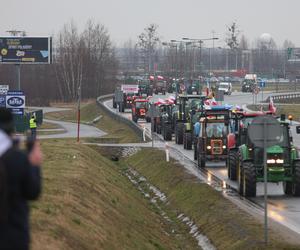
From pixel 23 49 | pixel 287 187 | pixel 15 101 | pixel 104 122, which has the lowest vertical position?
pixel 104 122

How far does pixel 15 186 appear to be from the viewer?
278 inches

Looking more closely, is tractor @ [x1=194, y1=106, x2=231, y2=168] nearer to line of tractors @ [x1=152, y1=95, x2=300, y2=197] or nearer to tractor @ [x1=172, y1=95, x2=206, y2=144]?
line of tractors @ [x1=152, y1=95, x2=300, y2=197]

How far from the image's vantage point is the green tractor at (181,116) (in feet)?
162

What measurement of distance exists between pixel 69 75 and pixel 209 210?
106 m

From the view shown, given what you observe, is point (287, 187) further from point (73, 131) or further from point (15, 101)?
point (73, 131)

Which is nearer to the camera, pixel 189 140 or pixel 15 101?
pixel 15 101


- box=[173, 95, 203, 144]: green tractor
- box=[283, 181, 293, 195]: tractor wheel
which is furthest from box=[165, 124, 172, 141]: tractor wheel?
box=[283, 181, 293, 195]: tractor wheel

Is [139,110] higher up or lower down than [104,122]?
higher up

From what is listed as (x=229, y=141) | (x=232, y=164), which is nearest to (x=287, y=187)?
(x=232, y=164)

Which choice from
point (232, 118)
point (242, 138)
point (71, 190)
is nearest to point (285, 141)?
point (242, 138)

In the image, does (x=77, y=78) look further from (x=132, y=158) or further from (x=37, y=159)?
(x=37, y=159)

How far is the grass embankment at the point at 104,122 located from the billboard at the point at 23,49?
8.18m

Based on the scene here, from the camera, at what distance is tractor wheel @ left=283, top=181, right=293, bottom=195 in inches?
1040

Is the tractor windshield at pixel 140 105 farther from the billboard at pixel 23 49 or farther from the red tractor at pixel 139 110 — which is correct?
the billboard at pixel 23 49
